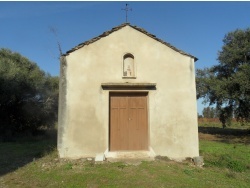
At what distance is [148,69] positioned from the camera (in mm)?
11773

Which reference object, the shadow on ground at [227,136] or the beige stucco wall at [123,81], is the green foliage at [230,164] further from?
the shadow on ground at [227,136]

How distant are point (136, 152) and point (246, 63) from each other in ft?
50.6

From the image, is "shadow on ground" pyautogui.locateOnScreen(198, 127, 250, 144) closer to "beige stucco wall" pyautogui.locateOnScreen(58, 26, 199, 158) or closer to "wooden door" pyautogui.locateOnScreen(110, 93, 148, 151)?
"beige stucco wall" pyautogui.locateOnScreen(58, 26, 199, 158)

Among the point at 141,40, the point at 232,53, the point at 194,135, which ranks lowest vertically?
the point at 194,135

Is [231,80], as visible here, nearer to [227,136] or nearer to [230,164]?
[227,136]

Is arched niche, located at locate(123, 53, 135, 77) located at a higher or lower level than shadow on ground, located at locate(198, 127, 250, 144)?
higher

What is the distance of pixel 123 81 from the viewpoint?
11.6m

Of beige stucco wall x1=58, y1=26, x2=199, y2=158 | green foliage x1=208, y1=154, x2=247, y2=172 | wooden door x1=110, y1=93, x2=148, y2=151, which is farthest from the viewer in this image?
wooden door x1=110, y1=93, x2=148, y2=151

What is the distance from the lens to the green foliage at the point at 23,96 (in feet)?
67.8

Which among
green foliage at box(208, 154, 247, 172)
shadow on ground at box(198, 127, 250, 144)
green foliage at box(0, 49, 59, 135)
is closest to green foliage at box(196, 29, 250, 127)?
shadow on ground at box(198, 127, 250, 144)

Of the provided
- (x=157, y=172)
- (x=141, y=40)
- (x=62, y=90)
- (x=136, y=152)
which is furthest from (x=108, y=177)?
(x=141, y=40)

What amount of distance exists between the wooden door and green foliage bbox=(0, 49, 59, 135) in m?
11.5

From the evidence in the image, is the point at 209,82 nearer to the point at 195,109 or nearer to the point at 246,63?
the point at 246,63

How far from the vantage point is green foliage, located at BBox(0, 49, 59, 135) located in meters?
20.7
